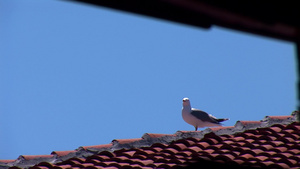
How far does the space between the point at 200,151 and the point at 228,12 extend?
4.06 metres

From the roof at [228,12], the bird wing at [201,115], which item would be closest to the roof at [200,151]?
the bird wing at [201,115]

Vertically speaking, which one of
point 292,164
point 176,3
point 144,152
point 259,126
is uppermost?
point 259,126

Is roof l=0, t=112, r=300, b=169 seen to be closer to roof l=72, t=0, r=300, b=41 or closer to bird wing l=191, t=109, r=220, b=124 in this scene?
bird wing l=191, t=109, r=220, b=124

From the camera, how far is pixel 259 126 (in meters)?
8.24

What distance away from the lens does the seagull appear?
1088 cm

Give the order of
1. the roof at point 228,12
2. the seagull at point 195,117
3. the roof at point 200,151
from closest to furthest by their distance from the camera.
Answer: the roof at point 228,12, the roof at point 200,151, the seagull at point 195,117

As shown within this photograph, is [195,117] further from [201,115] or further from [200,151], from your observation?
[200,151]

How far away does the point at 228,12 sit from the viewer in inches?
120

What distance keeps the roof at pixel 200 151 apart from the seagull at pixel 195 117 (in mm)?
2491

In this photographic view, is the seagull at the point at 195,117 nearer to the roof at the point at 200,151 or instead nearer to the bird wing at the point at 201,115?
the bird wing at the point at 201,115

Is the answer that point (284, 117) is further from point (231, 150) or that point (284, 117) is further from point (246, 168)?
point (246, 168)

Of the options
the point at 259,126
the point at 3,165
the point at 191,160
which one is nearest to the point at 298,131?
the point at 259,126

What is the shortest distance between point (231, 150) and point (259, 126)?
1571mm

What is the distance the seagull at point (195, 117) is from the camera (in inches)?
428
